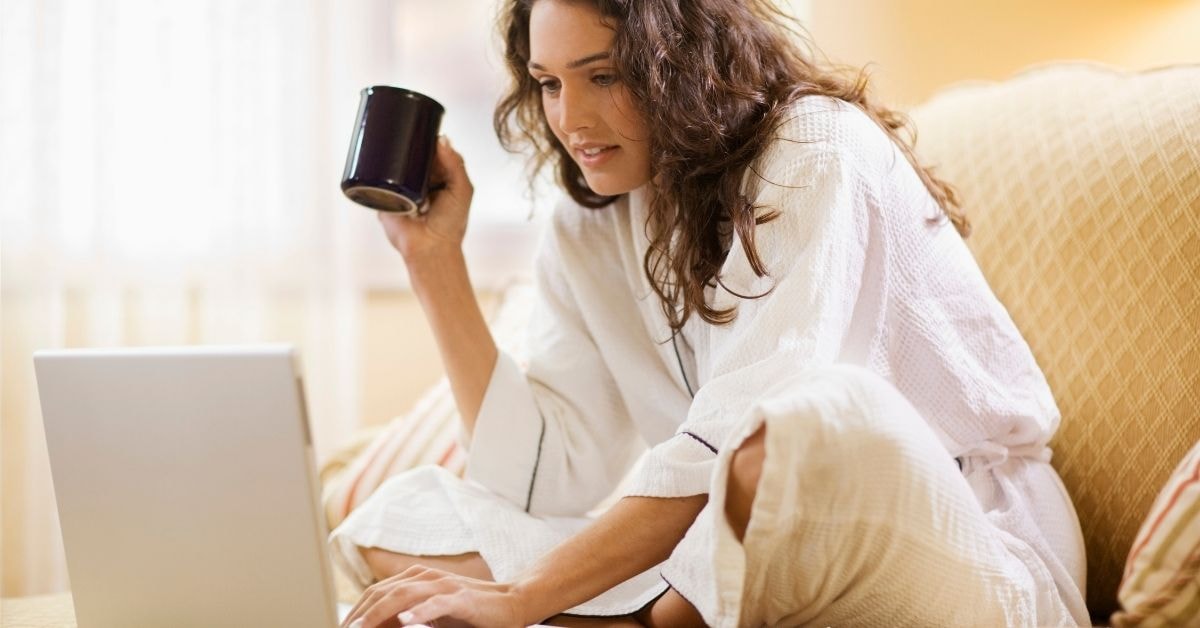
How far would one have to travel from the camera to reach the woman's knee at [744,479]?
882mm

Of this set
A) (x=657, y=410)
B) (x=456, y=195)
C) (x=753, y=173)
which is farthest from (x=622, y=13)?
(x=657, y=410)

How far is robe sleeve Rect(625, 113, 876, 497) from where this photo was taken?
102 cm

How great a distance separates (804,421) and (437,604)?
1.21 ft

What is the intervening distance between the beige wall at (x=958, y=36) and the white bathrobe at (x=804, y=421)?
41.5 inches

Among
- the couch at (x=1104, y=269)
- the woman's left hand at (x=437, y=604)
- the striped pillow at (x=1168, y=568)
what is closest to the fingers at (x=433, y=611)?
the woman's left hand at (x=437, y=604)

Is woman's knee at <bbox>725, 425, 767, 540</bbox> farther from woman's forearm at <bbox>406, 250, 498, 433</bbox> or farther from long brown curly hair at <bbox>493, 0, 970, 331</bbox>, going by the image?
woman's forearm at <bbox>406, 250, 498, 433</bbox>

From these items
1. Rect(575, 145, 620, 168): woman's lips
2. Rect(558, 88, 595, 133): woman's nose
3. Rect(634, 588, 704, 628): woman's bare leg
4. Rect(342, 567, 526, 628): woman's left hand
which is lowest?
Rect(634, 588, 704, 628): woman's bare leg

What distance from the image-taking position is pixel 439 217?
4.95 feet

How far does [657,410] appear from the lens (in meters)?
1.42

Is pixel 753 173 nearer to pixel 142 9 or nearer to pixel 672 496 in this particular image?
pixel 672 496

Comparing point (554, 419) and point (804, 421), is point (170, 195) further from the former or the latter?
point (804, 421)

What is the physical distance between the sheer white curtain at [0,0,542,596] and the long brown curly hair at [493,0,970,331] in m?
1.07

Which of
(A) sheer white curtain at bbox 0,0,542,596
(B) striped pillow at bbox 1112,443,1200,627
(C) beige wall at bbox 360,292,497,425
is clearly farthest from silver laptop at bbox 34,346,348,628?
(C) beige wall at bbox 360,292,497,425

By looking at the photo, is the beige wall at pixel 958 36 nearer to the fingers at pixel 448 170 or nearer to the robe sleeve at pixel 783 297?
the fingers at pixel 448 170
